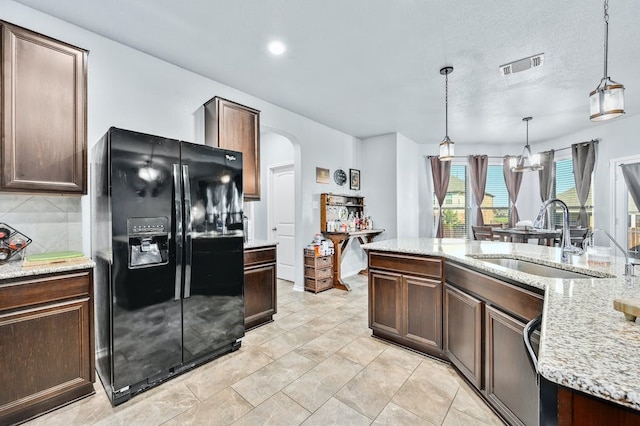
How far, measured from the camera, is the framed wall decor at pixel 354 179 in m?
5.50

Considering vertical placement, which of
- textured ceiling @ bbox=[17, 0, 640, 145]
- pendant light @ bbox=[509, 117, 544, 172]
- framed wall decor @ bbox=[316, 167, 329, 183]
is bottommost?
framed wall decor @ bbox=[316, 167, 329, 183]

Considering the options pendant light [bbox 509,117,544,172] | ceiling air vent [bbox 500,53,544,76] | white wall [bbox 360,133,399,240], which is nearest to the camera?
ceiling air vent [bbox 500,53,544,76]

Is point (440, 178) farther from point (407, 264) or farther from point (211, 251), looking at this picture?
point (211, 251)

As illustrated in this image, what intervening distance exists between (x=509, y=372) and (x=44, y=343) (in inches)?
109

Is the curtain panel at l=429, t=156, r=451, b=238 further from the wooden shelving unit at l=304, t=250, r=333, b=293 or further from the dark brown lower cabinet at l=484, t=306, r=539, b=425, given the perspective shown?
the dark brown lower cabinet at l=484, t=306, r=539, b=425

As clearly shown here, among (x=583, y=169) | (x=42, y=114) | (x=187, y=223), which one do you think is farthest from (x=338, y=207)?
(x=583, y=169)

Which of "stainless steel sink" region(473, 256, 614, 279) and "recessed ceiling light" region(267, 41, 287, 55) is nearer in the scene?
"stainless steel sink" region(473, 256, 614, 279)

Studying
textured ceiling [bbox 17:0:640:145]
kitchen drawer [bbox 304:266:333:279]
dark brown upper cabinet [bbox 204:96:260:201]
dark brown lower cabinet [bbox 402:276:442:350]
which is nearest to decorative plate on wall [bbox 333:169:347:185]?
textured ceiling [bbox 17:0:640:145]

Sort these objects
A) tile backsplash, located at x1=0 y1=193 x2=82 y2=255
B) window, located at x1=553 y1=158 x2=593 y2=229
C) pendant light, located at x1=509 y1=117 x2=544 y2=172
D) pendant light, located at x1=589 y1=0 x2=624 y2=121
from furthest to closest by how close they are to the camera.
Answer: window, located at x1=553 y1=158 x2=593 y2=229, pendant light, located at x1=509 y1=117 x2=544 y2=172, tile backsplash, located at x1=0 y1=193 x2=82 y2=255, pendant light, located at x1=589 y1=0 x2=624 y2=121

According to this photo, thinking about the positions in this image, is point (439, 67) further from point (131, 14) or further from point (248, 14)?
point (131, 14)

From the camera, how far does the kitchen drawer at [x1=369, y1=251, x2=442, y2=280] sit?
239 centimetres

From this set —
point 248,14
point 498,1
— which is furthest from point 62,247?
point 498,1

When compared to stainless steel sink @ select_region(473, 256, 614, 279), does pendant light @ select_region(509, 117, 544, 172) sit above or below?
above

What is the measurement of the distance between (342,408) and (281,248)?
3.58 metres
